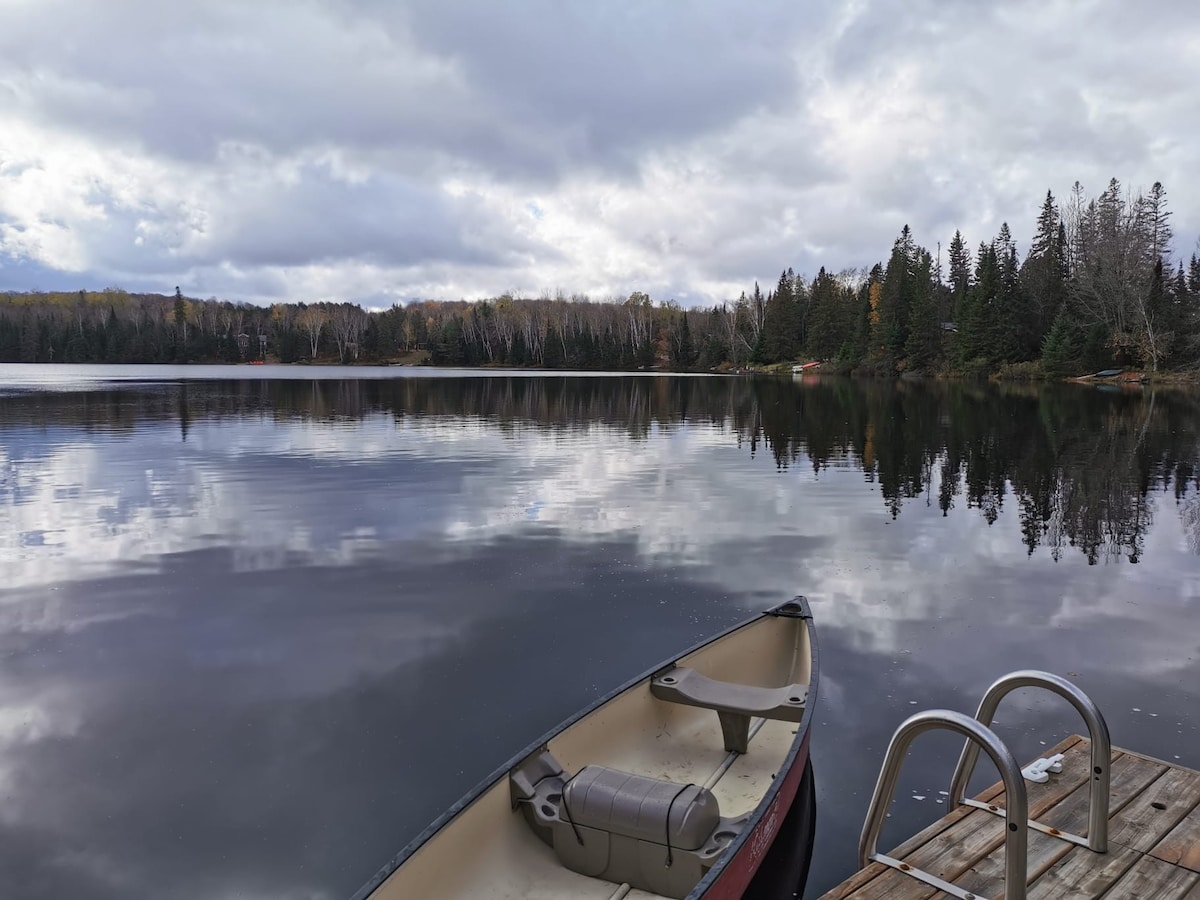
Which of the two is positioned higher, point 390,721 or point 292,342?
point 292,342

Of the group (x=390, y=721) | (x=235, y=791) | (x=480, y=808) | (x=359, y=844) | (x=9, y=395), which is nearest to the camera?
(x=480, y=808)

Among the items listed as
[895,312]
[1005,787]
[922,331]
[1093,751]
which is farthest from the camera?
[895,312]

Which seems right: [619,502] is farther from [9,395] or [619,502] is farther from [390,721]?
[9,395]

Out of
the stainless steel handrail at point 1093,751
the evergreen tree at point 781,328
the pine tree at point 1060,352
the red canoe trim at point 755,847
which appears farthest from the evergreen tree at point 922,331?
the red canoe trim at point 755,847

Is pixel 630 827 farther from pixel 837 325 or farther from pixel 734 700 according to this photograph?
pixel 837 325

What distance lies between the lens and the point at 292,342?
159000 mm

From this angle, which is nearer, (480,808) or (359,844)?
(480,808)

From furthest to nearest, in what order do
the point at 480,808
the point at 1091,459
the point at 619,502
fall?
1. the point at 1091,459
2. the point at 619,502
3. the point at 480,808

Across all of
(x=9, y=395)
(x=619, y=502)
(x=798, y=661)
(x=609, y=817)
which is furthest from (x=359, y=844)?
(x=9, y=395)

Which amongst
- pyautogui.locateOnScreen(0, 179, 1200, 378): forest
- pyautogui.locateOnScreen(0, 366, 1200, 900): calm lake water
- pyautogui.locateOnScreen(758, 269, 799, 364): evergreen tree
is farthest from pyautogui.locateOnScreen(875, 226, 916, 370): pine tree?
pyautogui.locateOnScreen(0, 366, 1200, 900): calm lake water

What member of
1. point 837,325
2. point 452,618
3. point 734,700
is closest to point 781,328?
point 837,325

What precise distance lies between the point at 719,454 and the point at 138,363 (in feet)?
549

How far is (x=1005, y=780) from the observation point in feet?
13.6

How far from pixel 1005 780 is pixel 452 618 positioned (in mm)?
7476
